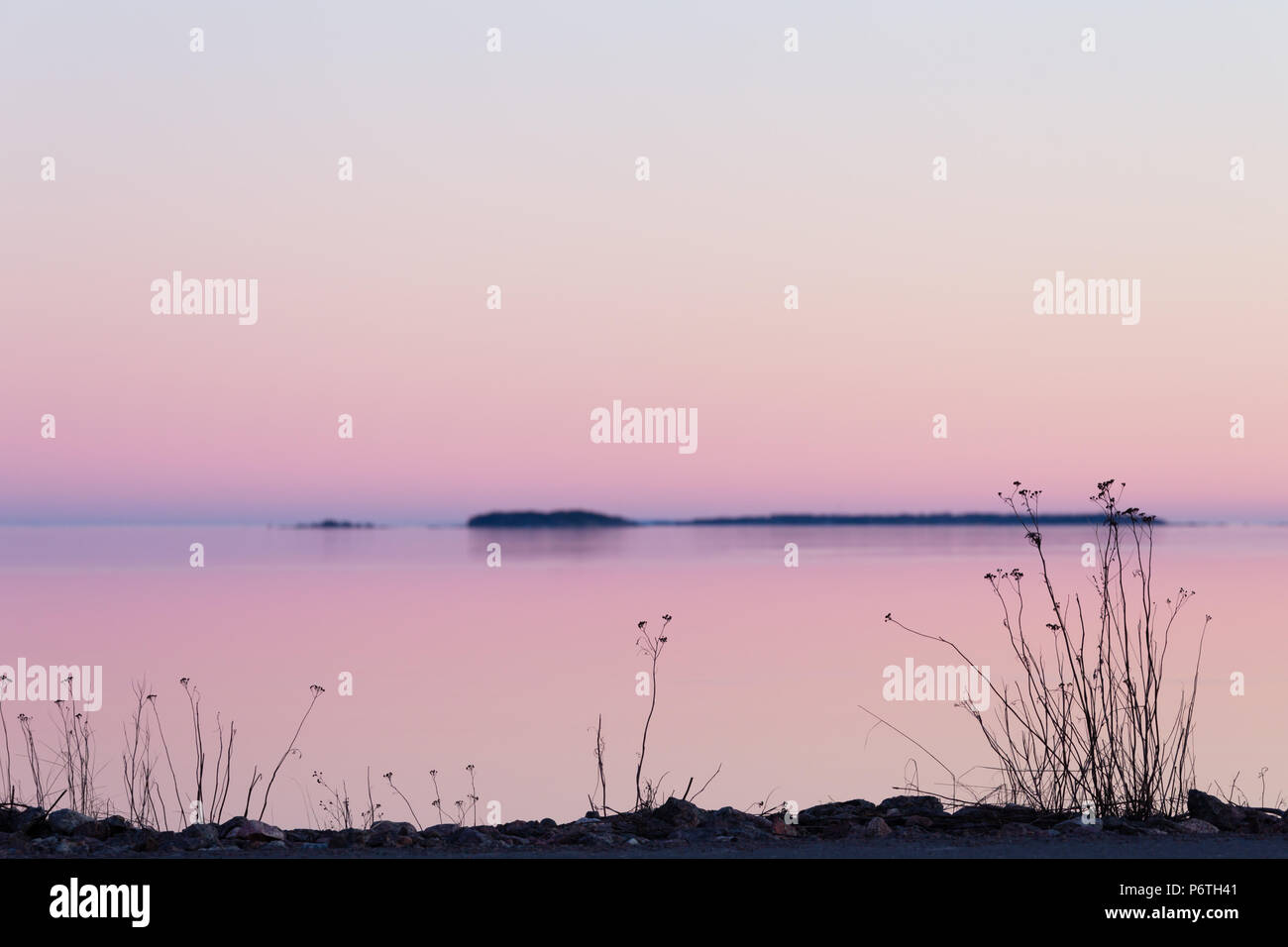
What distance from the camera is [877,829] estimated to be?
1012cm

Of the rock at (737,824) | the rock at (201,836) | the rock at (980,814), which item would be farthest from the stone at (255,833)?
the rock at (980,814)

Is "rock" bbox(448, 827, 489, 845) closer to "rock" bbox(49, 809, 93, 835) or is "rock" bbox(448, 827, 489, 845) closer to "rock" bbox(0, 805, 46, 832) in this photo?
"rock" bbox(49, 809, 93, 835)

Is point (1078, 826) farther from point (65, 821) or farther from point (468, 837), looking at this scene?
point (65, 821)

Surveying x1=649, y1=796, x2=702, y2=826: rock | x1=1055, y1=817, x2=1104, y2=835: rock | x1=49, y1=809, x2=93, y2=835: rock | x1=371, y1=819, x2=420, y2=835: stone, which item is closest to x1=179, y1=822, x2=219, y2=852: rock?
x1=49, y1=809, x2=93, y2=835: rock

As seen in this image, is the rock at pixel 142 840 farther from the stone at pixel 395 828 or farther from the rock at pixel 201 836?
the stone at pixel 395 828

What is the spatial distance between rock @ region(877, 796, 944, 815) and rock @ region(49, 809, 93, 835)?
5.98m

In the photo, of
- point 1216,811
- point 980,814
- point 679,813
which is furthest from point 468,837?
point 1216,811

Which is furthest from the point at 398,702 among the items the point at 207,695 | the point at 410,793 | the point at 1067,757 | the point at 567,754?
the point at 1067,757

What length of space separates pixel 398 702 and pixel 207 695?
3.33 meters

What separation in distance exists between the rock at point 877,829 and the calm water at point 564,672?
586cm

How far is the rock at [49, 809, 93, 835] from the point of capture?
10711 mm

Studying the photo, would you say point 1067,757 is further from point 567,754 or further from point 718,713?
point 718,713

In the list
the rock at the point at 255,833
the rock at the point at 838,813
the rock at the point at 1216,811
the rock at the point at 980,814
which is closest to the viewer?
the rock at the point at 255,833

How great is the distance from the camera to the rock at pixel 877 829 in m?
10.0
